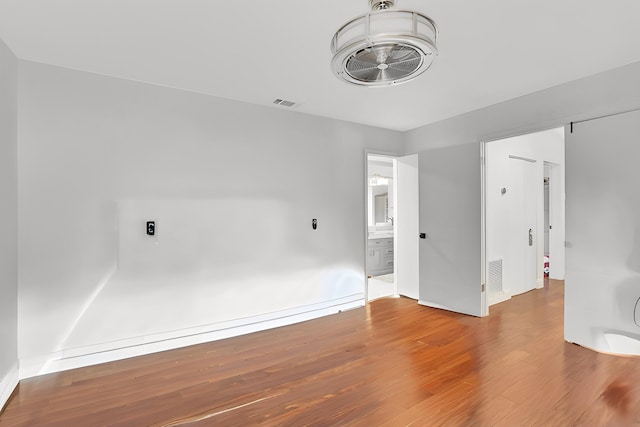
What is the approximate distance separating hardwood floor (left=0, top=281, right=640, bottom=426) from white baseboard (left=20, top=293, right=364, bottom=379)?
8 centimetres

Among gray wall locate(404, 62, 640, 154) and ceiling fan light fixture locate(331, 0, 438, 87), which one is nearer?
ceiling fan light fixture locate(331, 0, 438, 87)

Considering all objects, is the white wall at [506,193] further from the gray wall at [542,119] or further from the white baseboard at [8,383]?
the white baseboard at [8,383]

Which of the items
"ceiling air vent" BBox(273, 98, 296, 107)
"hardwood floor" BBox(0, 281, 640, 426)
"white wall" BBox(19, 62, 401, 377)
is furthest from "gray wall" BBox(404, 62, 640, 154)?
"hardwood floor" BBox(0, 281, 640, 426)

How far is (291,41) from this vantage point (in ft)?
7.50

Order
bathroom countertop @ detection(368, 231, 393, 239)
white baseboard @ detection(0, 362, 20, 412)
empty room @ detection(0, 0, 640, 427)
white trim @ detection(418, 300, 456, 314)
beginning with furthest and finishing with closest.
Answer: bathroom countertop @ detection(368, 231, 393, 239) < white trim @ detection(418, 300, 456, 314) < white baseboard @ detection(0, 362, 20, 412) < empty room @ detection(0, 0, 640, 427)

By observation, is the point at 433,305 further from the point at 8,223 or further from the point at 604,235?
the point at 8,223

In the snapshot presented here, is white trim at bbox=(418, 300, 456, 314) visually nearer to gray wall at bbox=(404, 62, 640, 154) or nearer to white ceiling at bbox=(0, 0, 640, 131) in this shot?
gray wall at bbox=(404, 62, 640, 154)

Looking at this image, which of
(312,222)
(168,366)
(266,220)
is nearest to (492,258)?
(312,222)

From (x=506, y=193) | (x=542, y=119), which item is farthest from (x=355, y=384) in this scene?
(x=506, y=193)

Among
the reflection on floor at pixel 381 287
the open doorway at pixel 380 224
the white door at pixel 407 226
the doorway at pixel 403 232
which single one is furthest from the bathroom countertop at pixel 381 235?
the white door at pixel 407 226

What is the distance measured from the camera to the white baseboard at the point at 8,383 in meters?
2.12

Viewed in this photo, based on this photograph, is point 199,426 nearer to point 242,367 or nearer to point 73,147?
point 242,367

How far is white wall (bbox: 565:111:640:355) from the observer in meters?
2.64

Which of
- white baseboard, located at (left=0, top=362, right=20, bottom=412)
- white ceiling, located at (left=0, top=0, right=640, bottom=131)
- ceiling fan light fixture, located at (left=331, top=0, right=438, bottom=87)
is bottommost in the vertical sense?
white baseboard, located at (left=0, top=362, right=20, bottom=412)
